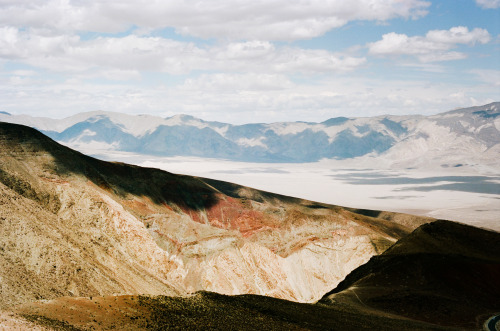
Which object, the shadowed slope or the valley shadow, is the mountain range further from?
the valley shadow

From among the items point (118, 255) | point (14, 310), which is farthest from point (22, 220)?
point (14, 310)

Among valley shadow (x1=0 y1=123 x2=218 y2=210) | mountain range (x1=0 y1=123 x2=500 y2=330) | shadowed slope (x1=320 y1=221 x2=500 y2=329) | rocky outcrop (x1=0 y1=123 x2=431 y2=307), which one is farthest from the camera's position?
valley shadow (x1=0 y1=123 x2=218 y2=210)

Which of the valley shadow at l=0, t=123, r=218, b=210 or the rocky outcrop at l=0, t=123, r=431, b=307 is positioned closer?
the rocky outcrop at l=0, t=123, r=431, b=307

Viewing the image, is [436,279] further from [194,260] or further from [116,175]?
[116,175]

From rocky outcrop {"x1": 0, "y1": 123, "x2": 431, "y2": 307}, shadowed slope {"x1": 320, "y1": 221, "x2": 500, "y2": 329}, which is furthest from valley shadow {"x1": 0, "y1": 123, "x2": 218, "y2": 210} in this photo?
shadowed slope {"x1": 320, "y1": 221, "x2": 500, "y2": 329}

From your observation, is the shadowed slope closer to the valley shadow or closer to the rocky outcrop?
the rocky outcrop

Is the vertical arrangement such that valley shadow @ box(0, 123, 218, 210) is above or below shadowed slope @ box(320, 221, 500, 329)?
above

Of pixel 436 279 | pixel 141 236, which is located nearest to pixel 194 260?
pixel 141 236

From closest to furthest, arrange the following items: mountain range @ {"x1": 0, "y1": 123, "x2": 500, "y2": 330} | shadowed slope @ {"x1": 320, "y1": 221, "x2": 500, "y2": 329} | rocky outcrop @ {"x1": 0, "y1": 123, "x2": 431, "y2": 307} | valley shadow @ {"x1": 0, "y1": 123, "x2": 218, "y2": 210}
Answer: mountain range @ {"x1": 0, "y1": 123, "x2": 500, "y2": 330}, rocky outcrop @ {"x1": 0, "y1": 123, "x2": 431, "y2": 307}, shadowed slope @ {"x1": 320, "y1": 221, "x2": 500, "y2": 329}, valley shadow @ {"x1": 0, "y1": 123, "x2": 218, "y2": 210}
